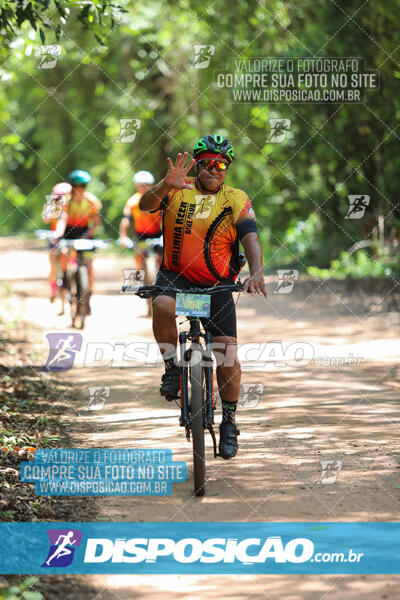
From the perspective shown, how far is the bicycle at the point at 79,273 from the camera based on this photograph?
13.3 metres

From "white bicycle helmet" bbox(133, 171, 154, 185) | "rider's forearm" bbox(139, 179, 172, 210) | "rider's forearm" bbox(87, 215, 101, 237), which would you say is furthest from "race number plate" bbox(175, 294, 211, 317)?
"rider's forearm" bbox(87, 215, 101, 237)

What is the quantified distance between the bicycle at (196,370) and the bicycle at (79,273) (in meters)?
7.22

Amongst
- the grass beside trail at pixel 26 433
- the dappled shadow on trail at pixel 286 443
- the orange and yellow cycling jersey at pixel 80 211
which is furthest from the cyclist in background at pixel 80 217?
the dappled shadow on trail at pixel 286 443

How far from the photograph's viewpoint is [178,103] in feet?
83.4

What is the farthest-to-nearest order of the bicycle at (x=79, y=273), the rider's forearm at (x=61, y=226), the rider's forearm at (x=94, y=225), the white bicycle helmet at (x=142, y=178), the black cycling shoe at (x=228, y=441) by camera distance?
the rider's forearm at (x=61, y=226)
the rider's forearm at (x=94, y=225)
the bicycle at (x=79, y=273)
the white bicycle helmet at (x=142, y=178)
the black cycling shoe at (x=228, y=441)

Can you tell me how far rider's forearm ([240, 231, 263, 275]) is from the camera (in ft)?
20.1

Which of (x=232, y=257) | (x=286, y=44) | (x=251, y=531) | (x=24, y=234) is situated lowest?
(x=24, y=234)

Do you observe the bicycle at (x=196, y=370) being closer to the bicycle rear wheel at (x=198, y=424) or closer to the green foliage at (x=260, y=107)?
the bicycle rear wheel at (x=198, y=424)

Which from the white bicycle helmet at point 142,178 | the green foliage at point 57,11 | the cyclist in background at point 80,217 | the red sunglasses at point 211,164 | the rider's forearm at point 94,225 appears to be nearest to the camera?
the red sunglasses at point 211,164

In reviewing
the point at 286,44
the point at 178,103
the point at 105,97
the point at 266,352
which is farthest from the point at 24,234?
the point at 266,352

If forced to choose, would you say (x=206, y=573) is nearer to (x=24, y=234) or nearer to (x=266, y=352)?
(x=266, y=352)

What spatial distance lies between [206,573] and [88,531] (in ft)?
2.84

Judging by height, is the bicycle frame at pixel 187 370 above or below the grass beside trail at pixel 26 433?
above

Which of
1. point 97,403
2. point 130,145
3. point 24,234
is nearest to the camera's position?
point 97,403
